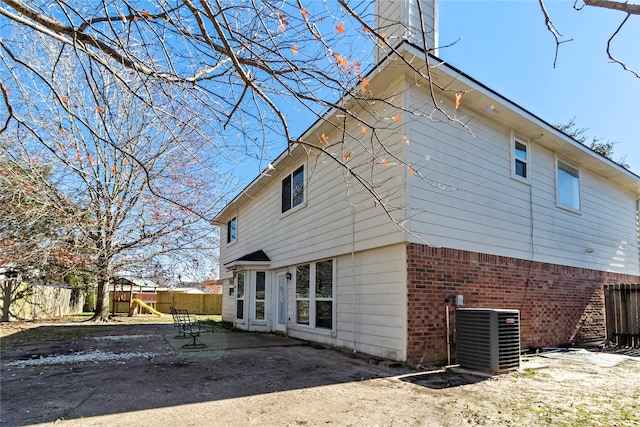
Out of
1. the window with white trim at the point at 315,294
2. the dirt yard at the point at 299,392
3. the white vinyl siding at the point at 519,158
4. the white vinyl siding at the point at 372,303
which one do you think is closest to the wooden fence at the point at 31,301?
the dirt yard at the point at 299,392

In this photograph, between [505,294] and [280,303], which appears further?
[280,303]

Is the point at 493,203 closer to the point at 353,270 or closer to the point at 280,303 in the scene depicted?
the point at 353,270

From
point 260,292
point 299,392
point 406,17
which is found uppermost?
point 406,17

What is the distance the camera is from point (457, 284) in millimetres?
7387

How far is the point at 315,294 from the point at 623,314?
24.6ft

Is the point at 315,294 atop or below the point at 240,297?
atop

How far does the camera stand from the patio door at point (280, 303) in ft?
37.5

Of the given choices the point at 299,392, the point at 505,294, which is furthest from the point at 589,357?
the point at 299,392

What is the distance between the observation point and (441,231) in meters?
7.22

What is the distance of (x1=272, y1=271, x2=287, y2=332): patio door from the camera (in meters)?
11.4

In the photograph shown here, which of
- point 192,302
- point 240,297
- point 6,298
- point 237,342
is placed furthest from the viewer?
point 192,302

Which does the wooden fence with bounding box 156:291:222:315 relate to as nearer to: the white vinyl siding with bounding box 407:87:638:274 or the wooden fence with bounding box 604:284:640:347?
the white vinyl siding with bounding box 407:87:638:274

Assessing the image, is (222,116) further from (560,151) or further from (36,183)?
(36,183)

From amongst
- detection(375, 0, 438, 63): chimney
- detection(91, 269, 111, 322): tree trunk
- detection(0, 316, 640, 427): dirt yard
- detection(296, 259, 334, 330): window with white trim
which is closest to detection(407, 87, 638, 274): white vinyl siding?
detection(375, 0, 438, 63): chimney
